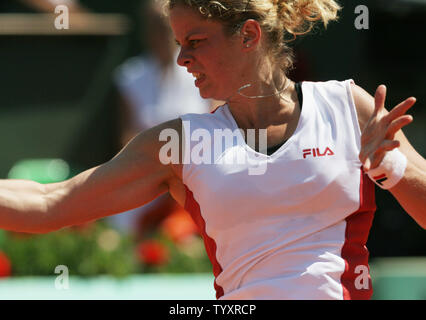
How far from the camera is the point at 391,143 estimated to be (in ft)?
8.16

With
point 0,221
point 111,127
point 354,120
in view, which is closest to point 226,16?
point 354,120

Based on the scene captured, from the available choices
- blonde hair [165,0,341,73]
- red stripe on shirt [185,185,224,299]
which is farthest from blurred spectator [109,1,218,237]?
red stripe on shirt [185,185,224,299]

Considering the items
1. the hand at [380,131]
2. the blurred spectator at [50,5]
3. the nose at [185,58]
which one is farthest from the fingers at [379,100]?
the blurred spectator at [50,5]

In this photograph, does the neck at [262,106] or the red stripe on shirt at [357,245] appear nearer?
the red stripe on shirt at [357,245]

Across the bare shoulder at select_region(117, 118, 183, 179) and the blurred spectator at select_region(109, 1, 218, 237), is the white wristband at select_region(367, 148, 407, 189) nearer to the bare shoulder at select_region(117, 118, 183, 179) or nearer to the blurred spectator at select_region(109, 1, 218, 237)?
the bare shoulder at select_region(117, 118, 183, 179)

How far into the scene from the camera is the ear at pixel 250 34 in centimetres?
286

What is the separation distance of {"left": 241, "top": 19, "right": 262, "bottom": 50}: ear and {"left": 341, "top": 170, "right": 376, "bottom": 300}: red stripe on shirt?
614 millimetres

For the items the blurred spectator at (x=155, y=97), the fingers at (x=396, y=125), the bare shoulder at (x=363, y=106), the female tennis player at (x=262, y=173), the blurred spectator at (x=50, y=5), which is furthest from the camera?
the blurred spectator at (x=50, y=5)

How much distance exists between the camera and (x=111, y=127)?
6844 millimetres

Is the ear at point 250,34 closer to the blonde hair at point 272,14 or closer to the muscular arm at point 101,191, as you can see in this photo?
the blonde hair at point 272,14

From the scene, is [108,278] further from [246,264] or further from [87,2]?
[87,2]

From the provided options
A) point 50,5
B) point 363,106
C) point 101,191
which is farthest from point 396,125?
point 50,5

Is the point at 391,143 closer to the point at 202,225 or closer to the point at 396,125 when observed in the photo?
the point at 396,125

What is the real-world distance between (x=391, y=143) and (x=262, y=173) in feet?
1.48
